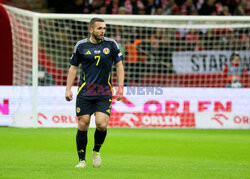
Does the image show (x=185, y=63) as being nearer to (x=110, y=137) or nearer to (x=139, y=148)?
(x=110, y=137)

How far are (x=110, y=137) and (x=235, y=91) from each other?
4651mm

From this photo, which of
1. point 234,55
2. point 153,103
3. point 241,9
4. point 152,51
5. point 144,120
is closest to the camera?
point 144,120

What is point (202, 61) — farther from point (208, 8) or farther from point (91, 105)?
point (91, 105)

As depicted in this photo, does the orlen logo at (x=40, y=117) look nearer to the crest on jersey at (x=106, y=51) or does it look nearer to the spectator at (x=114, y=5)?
the spectator at (x=114, y=5)

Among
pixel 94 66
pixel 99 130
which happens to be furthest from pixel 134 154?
pixel 94 66

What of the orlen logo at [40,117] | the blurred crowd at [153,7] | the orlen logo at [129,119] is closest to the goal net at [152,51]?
the orlen logo at [40,117]

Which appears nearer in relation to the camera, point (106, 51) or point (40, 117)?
point (106, 51)

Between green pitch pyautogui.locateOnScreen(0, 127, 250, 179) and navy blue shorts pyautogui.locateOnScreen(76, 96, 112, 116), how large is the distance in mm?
754

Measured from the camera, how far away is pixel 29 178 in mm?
5965

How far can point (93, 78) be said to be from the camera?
22.8 ft

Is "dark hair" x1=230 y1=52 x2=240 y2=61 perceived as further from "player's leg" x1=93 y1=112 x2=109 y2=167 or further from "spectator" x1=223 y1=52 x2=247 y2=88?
"player's leg" x1=93 y1=112 x2=109 y2=167

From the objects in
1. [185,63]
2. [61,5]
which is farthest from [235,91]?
[61,5]

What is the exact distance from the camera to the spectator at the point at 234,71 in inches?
613

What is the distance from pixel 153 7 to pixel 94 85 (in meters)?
13.0
